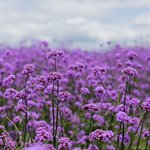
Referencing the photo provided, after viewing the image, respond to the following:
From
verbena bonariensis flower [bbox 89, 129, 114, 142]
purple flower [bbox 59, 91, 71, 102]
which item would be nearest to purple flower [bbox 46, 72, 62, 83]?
purple flower [bbox 59, 91, 71, 102]

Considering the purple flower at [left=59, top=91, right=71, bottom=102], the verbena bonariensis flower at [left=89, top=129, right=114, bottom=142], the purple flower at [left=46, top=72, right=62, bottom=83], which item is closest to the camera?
the verbena bonariensis flower at [left=89, top=129, right=114, bottom=142]

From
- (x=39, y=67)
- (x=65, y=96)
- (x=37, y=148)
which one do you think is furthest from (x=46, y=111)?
(x=37, y=148)

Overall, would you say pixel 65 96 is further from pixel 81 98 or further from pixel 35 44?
pixel 35 44

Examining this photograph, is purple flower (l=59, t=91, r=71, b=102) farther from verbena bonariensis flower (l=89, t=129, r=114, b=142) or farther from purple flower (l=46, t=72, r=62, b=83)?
verbena bonariensis flower (l=89, t=129, r=114, b=142)

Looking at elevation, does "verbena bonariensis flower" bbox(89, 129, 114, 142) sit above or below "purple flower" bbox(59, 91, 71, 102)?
below

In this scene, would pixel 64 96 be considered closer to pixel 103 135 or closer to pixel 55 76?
pixel 55 76

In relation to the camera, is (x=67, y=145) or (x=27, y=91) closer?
(x=67, y=145)

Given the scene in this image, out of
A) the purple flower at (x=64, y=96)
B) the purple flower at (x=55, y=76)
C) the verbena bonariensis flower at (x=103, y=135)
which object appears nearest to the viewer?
the verbena bonariensis flower at (x=103, y=135)

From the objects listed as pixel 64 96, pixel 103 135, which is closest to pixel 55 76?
pixel 64 96

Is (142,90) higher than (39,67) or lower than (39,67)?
lower

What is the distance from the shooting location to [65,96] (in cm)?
443

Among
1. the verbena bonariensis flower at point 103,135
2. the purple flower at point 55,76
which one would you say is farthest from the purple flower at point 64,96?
the verbena bonariensis flower at point 103,135

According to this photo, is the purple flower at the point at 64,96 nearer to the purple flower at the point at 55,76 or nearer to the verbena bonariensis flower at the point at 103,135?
the purple flower at the point at 55,76

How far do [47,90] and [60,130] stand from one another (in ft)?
2.07
